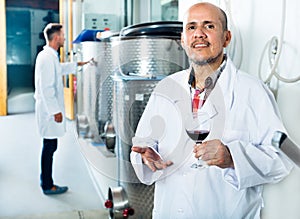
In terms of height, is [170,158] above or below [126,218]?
above

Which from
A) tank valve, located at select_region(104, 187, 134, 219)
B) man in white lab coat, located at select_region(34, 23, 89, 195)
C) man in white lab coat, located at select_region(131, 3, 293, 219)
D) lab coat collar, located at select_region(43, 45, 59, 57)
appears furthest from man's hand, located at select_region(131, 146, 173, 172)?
lab coat collar, located at select_region(43, 45, 59, 57)

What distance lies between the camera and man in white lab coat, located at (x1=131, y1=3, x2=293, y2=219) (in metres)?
0.97

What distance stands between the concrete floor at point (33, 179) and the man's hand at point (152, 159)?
3.28ft

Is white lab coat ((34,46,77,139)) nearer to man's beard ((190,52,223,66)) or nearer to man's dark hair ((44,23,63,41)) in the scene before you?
man's dark hair ((44,23,63,41))

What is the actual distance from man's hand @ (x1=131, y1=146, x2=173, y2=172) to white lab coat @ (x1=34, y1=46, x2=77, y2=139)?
153 cm

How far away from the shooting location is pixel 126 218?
1924mm

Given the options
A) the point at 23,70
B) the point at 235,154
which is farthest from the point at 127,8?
the point at 235,154

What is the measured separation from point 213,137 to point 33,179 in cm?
227

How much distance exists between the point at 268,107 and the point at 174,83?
12.2 inches

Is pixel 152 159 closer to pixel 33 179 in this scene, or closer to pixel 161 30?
pixel 161 30

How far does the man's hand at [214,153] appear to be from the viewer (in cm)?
90

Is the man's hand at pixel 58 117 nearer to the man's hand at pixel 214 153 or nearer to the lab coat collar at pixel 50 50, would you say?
the lab coat collar at pixel 50 50

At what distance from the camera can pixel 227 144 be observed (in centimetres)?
97

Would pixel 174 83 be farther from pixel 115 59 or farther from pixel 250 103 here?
pixel 115 59
